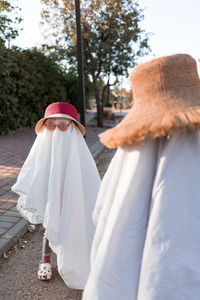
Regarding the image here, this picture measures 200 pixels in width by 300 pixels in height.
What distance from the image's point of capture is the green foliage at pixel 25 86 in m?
13.0

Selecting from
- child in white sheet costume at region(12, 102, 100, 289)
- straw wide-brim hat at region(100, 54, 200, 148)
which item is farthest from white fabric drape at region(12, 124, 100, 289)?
straw wide-brim hat at region(100, 54, 200, 148)

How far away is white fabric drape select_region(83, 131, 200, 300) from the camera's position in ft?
4.22

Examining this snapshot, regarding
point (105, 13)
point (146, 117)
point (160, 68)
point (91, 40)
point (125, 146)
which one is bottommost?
point (125, 146)

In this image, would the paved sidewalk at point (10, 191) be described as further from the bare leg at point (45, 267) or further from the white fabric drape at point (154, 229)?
the white fabric drape at point (154, 229)

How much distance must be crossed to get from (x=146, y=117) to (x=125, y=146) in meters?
0.18

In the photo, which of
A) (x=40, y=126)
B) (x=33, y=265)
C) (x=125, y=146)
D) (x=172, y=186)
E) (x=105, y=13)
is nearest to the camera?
(x=172, y=186)

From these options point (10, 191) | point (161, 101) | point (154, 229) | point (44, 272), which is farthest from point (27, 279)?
point (10, 191)

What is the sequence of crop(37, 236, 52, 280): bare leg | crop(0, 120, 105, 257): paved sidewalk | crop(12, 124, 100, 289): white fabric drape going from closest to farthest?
1. crop(12, 124, 100, 289): white fabric drape
2. crop(37, 236, 52, 280): bare leg
3. crop(0, 120, 105, 257): paved sidewalk

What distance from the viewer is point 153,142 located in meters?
1.37

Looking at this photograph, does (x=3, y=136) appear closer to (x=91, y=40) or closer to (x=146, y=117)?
(x=91, y=40)

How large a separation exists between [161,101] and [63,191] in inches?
59.2

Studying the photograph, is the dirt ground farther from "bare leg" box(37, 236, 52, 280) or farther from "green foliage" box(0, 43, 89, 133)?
"green foliage" box(0, 43, 89, 133)

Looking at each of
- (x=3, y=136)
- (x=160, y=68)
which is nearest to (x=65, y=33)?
(x=3, y=136)

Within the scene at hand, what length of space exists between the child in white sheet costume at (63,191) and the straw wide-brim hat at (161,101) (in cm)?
124
